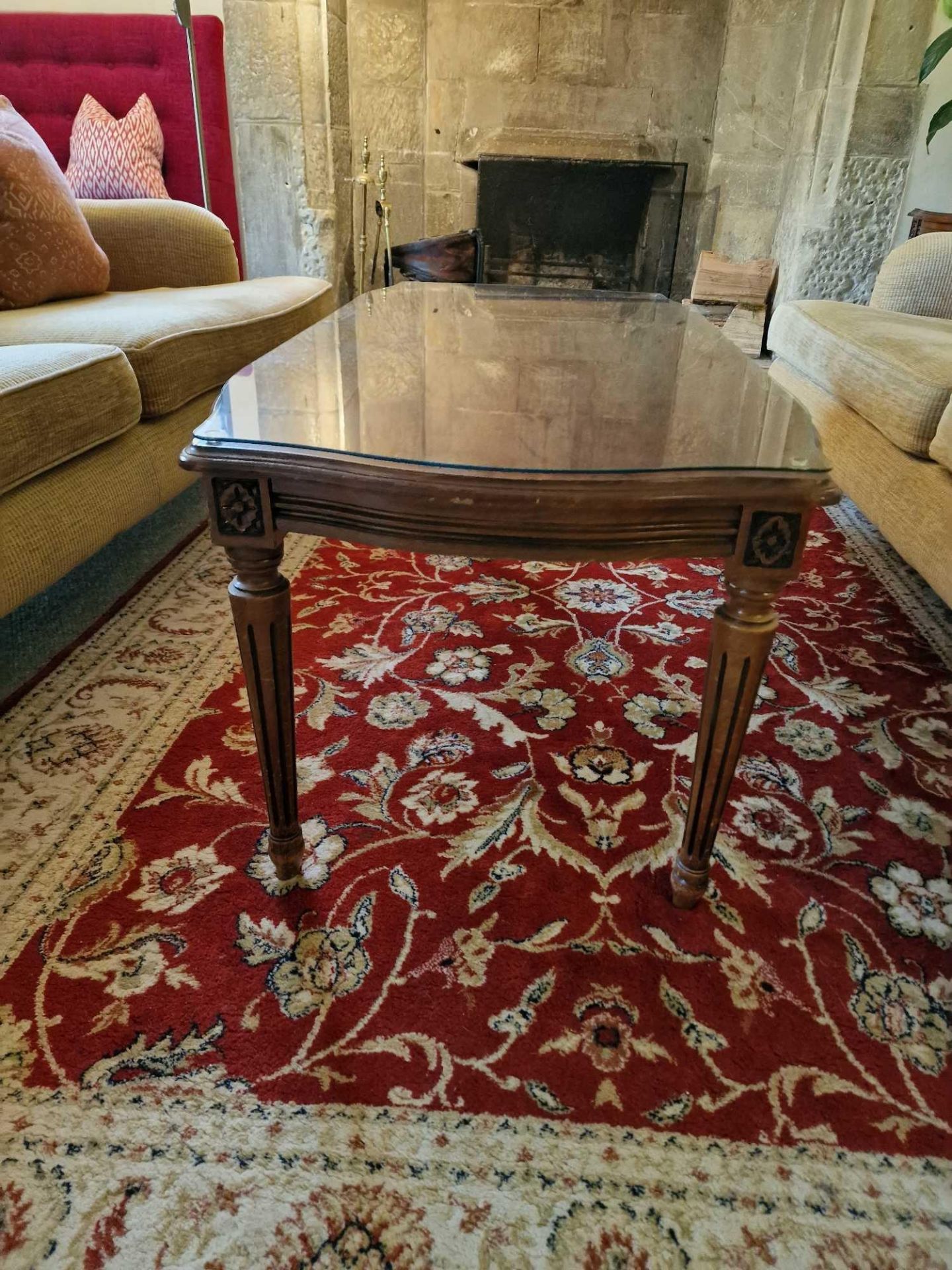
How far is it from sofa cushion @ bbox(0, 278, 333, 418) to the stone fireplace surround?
58.3 inches

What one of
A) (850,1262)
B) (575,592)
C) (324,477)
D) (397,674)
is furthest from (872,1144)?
(575,592)

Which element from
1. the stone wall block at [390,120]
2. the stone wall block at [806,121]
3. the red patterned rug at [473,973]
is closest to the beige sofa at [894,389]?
the red patterned rug at [473,973]

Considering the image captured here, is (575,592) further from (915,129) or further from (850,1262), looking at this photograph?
(915,129)

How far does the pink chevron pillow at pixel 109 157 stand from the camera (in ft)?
8.48

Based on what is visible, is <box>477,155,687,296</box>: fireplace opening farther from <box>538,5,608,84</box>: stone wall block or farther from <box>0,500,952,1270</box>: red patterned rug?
<box>0,500,952,1270</box>: red patterned rug

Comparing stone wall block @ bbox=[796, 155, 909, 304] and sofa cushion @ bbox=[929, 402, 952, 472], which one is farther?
stone wall block @ bbox=[796, 155, 909, 304]

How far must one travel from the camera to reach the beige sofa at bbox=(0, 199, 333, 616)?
117 cm

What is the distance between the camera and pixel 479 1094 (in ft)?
2.32

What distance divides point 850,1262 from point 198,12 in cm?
391

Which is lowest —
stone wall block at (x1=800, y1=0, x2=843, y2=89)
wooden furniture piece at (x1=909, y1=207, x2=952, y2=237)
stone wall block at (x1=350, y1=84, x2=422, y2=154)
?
wooden furniture piece at (x1=909, y1=207, x2=952, y2=237)

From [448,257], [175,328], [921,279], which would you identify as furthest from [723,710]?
[448,257]

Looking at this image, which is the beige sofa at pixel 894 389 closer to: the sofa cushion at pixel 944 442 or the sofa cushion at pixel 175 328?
the sofa cushion at pixel 944 442

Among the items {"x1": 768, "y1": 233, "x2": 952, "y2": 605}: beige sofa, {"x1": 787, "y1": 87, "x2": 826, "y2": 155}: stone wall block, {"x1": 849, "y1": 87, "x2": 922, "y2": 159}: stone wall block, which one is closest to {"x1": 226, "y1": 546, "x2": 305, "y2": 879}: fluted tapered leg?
{"x1": 768, "y1": 233, "x2": 952, "y2": 605}: beige sofa

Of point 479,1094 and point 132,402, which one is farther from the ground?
point 132,402
